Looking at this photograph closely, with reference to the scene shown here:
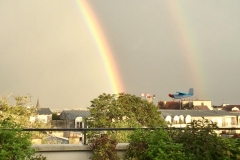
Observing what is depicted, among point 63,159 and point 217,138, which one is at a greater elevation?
point 217,138

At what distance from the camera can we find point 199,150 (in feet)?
21.2

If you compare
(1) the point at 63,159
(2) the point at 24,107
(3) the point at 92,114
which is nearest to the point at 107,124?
(3) the point at 92,114

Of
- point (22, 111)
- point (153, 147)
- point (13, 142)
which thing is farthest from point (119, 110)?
point (13, 142)

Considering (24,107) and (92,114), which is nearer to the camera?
(24,107)

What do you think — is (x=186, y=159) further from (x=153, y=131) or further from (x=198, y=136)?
(x=153, y=131)

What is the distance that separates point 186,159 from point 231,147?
107cm

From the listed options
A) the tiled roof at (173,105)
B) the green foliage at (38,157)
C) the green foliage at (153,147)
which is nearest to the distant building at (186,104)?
the tiled roof at (173,105)

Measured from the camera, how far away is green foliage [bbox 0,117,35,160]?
18.5ft

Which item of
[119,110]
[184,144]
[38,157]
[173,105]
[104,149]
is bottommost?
[38,157]

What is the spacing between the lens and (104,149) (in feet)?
22.7

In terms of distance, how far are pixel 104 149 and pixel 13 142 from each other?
1884 millimetres

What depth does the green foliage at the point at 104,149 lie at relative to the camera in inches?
271

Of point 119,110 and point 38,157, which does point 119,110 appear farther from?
point 38,157

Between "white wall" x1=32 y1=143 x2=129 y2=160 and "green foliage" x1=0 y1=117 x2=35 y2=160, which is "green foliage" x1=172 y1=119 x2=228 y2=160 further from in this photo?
"green foliage" x1=0 y1=117 x2=35 y2=160
